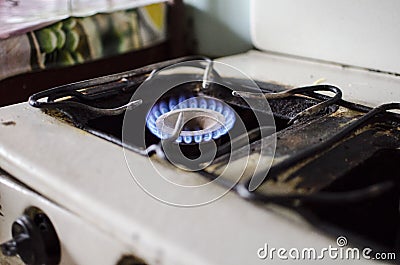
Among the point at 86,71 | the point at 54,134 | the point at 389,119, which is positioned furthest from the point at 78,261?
the point at 86,71

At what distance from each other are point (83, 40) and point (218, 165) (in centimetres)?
56

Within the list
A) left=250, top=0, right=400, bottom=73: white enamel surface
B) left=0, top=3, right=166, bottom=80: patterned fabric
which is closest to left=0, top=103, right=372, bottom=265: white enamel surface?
Result: left=0, top=3, right=166, bottom=80: patterned fabric

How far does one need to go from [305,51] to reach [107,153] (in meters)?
0.56

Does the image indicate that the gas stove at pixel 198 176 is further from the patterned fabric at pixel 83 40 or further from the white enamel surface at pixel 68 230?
the patterned fabric at pixel 83 40

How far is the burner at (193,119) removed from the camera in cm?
59

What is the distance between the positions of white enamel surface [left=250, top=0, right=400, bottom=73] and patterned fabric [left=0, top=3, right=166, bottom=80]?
0.74 ft

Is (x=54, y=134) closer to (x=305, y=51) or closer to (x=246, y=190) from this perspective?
(x=246, y=190)

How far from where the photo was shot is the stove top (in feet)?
1.36

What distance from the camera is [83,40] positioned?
37.7 inches

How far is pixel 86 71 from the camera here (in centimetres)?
98

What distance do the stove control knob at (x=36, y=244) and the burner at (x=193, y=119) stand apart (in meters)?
0.16

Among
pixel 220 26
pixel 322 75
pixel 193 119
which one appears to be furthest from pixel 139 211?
pixel 220 26

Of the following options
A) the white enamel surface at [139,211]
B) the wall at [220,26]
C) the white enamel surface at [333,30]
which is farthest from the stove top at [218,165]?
the wall at [220,26]

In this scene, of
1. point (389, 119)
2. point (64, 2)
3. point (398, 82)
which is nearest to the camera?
point (389, 119)
